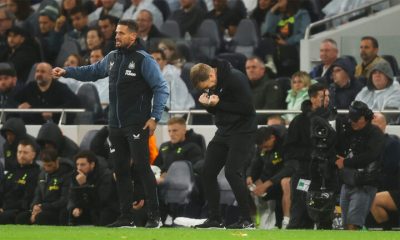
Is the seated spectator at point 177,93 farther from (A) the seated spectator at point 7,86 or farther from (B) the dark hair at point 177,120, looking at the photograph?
(A) the seated spectator at point 7,86

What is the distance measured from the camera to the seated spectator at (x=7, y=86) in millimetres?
20889

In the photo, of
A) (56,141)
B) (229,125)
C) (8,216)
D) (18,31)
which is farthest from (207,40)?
(229,125)

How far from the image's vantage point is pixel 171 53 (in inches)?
835

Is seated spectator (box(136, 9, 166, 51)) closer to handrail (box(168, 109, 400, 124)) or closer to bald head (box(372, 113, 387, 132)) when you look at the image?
handrail (box(168, 109, 400, 124))

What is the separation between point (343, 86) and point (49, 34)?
24.6 feet

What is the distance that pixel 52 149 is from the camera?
18.4 meters

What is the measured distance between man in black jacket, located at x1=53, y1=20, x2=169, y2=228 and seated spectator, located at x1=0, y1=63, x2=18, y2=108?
614 centimetres

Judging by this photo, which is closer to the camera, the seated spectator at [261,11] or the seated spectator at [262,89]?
the seated spectator at [262,89]

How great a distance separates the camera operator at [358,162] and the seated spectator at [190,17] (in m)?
8.07

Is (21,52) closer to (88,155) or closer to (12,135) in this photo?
(12,135)

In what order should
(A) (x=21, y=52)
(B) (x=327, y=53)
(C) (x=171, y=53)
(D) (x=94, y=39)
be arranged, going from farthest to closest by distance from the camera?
(A) (x=21, y=52) → (D) (x=94, y=39) → (C) (x=171, y=53) → (B) (x=327, y=53)

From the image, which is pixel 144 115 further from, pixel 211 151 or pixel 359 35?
pixel 359 35

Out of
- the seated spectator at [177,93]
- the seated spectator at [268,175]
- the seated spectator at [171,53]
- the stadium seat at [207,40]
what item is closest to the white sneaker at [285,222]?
the seated spectator at [268,175]

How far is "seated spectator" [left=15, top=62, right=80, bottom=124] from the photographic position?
20203 millimetres
